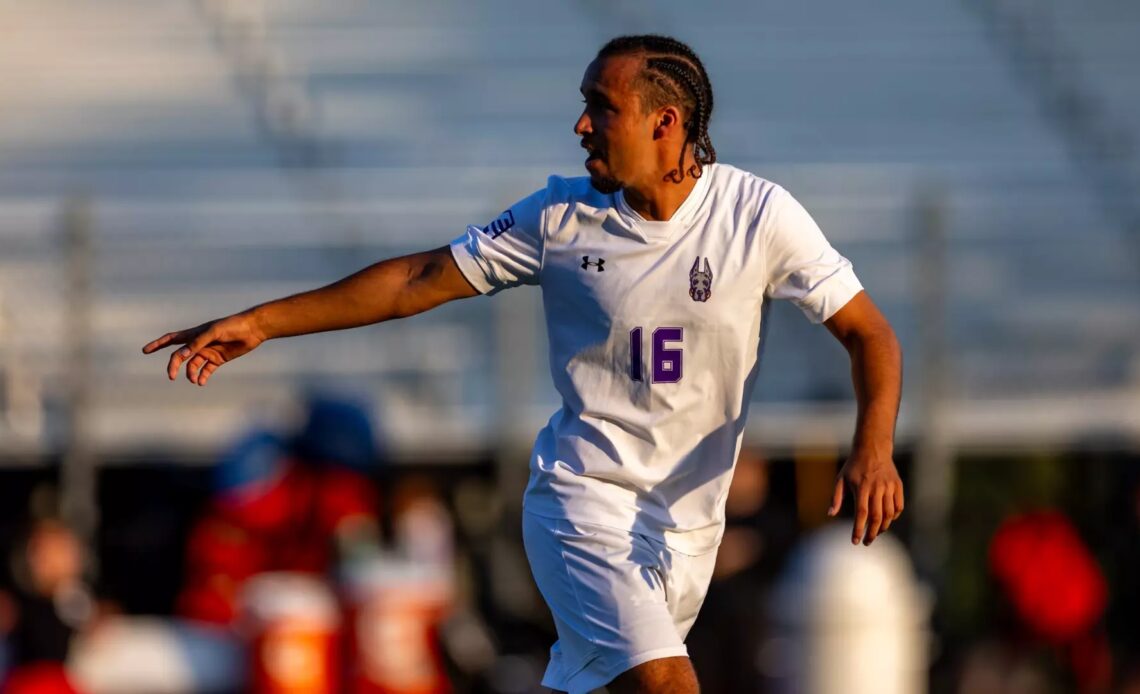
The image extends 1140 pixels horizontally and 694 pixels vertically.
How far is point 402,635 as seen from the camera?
8.22m

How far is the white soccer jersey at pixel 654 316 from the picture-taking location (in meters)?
3.96

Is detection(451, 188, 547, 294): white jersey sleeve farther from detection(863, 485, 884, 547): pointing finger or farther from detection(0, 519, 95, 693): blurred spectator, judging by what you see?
detection(0, 519, 95, 693): blurred spectator

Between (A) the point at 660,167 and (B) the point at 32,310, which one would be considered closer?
(A) the point at 660,167

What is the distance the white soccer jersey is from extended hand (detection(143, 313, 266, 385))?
517 mm

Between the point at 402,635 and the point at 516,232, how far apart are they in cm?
446

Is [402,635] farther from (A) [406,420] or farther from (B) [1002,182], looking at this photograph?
(B) [1002,182]

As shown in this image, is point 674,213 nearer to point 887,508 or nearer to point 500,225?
point 500,225

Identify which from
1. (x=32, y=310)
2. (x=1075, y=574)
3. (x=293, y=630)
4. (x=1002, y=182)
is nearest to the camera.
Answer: (x=293, y=630)

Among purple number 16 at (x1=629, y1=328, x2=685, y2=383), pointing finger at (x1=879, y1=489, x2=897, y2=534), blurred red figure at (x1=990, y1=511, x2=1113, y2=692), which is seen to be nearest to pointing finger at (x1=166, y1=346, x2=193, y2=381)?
purple number 16 at (x1=629, y1=328, x2=685, y2=383)

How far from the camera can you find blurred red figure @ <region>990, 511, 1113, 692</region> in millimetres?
8602

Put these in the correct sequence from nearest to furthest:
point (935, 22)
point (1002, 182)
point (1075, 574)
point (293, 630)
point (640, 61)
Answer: point (640, 61)
point (293, 630)
point (1075, 574)
point (1002, 182)
point (935, 22)

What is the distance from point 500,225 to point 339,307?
1.37 feet

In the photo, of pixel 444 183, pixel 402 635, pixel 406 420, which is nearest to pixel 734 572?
pixel 402 635

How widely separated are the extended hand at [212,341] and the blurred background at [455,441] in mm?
3143
